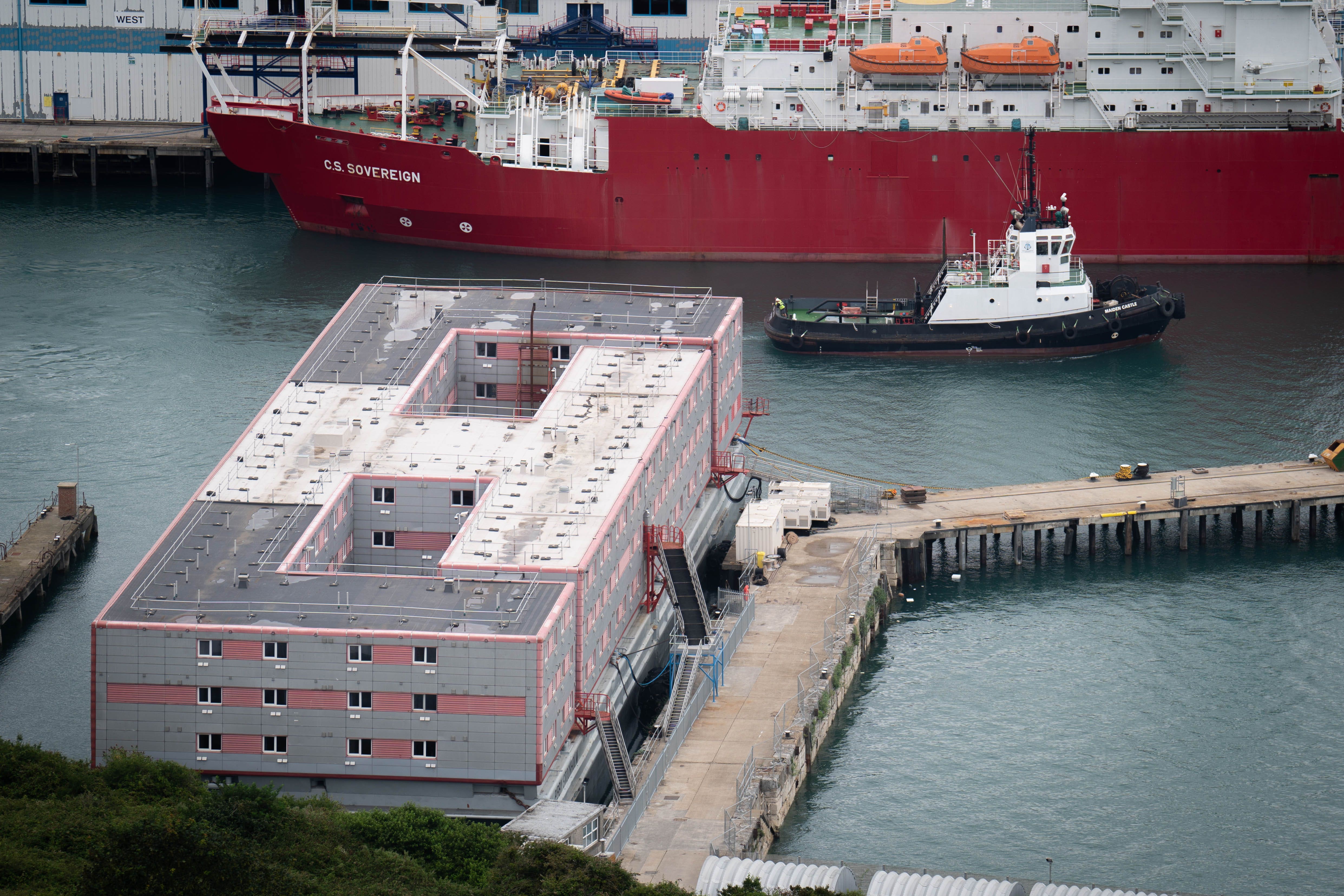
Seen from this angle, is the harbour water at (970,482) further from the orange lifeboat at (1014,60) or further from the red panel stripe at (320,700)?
the red panel stripe at (320,700)

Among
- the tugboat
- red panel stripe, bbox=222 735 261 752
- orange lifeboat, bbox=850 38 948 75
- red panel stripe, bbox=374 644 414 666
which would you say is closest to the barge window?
orange lifeboat, bbox=850 38 948 75

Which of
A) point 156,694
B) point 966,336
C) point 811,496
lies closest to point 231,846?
point 156,694

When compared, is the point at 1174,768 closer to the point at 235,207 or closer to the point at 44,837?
the point at 44,837

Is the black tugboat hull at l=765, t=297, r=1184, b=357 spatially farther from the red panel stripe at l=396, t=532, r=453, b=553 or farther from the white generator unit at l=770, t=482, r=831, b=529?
the red panel stripe at l=396, t=532, r=453, b=553

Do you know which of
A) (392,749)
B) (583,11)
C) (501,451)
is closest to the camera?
(392,749)

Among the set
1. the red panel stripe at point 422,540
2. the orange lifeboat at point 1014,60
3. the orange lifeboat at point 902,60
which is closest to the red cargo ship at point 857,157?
the orange lifeboat at point 902,60

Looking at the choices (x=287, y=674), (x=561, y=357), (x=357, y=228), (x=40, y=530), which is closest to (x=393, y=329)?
(x=561, y=357)

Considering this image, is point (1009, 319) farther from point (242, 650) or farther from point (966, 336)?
point (242, 650)
